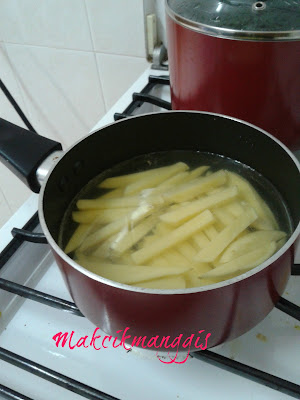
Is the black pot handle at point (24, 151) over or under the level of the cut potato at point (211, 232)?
over

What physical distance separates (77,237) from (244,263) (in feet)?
0.59

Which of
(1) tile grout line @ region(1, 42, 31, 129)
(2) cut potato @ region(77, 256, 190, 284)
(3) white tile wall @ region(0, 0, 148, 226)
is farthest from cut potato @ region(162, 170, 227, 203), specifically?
(1) tile grout line @ region(1, 42, 31, 129)

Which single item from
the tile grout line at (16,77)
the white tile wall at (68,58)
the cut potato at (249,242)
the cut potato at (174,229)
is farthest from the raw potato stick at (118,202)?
the tile grout line at (16,77)

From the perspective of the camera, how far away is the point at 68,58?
0.86 meters

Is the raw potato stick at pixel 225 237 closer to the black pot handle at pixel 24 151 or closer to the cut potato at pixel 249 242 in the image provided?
the cut potato at pixel 249 242

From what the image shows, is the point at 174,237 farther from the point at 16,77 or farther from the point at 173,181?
the point at 16,77

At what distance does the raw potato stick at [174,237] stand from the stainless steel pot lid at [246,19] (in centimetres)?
20

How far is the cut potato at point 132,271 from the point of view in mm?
368

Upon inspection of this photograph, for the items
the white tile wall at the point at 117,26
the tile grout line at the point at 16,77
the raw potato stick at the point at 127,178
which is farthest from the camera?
the tile grout line at the point at 16,77

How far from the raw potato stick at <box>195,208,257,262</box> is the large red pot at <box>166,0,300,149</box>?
14cm

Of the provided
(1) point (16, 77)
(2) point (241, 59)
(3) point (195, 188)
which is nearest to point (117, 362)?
(3) point (195, 188)

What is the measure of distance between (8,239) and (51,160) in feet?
0.39

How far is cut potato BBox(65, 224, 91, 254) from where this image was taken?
0.43 m

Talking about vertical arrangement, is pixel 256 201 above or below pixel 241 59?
below
